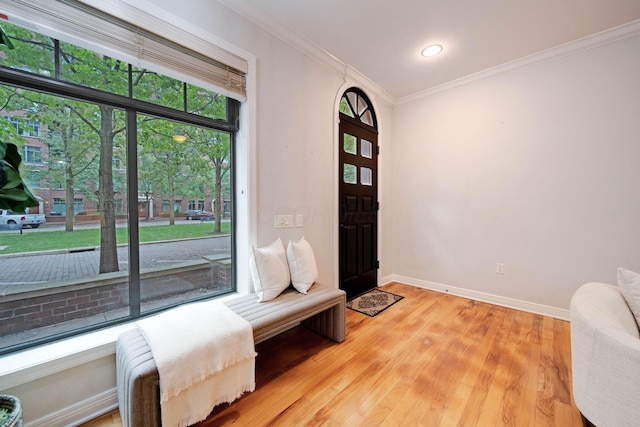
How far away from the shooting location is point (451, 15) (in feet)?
6.72

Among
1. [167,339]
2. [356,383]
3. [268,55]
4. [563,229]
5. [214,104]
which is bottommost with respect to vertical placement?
[356,383]

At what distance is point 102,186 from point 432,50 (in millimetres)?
3091

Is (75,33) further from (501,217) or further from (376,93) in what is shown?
(501,217)

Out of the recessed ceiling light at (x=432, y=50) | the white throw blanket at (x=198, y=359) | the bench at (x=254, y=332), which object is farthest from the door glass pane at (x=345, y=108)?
the white throw blanket at (x=198, y=359)

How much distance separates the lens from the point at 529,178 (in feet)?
8.82

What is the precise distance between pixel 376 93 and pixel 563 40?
186 centimetres

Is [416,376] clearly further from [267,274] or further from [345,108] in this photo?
[345,108]

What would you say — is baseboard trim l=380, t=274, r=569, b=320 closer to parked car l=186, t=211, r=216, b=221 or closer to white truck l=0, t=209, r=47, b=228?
parked car l=186, t=211, r=216, b=221

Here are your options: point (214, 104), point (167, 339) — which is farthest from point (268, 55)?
point (167, 339)

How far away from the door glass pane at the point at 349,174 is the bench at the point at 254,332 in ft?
4.70

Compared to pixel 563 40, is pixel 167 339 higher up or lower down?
lower down

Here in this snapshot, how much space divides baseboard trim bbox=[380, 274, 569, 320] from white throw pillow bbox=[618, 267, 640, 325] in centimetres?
156

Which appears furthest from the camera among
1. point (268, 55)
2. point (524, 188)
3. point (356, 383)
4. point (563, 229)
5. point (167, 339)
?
point (524, 188)

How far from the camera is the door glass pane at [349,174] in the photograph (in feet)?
9.91
